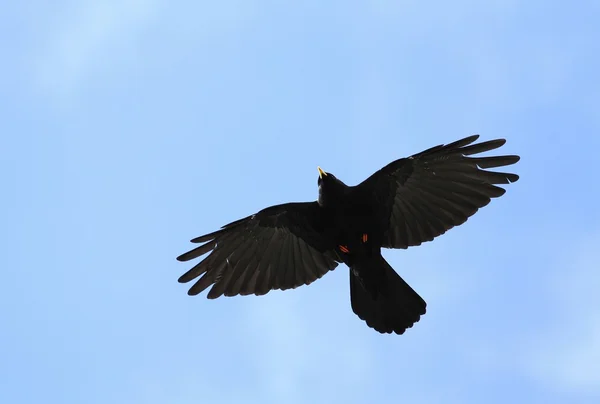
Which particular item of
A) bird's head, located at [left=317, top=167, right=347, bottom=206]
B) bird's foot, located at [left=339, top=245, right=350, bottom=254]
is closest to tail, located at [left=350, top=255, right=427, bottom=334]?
bird's foot, located at [left=339, top=245, right=350, bottom=254]

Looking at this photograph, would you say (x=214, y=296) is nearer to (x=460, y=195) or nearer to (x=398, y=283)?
(x=398, y=283)

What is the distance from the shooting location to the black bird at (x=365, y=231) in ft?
47.5

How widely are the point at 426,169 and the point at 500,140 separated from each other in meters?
1.30

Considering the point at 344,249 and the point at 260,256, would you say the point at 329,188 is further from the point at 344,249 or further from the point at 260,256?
the point at 260,256

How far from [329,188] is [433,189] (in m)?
1.69

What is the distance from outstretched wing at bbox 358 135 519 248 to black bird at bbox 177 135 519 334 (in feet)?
0.05

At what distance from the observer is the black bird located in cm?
1448

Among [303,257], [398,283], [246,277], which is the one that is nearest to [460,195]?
[398,283]

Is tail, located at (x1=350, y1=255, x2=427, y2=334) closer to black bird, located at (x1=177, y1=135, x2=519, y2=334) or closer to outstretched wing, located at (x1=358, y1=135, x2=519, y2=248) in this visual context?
black bird, located at (x1=177, y1=135, x2=519, y2=334)

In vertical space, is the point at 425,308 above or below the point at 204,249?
below

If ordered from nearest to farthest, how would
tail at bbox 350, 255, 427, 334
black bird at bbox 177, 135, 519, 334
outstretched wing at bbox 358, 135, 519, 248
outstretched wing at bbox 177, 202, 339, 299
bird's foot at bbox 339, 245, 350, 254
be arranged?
outstretched wing at bbox 358, 135, 519, 248 < black bird at bbox 177, 135, 519, 334 < tail at bbox 350, 255, 427, 334 < bird's foot at bbox 339, 245, 350, 254 < outstretched wing at bbox 177, 202, 339, 299

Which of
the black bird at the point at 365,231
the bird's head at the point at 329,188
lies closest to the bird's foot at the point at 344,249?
the black bird at the point at 365,231

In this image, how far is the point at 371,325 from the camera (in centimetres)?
1479

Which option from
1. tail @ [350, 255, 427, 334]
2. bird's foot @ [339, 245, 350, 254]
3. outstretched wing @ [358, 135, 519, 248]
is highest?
outstretched wing @ [358, 135, 519, 248]
